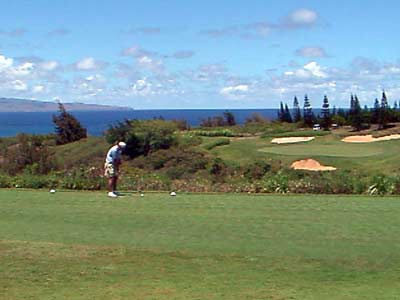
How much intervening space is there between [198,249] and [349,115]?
64.9m

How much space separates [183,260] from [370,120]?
61.6m

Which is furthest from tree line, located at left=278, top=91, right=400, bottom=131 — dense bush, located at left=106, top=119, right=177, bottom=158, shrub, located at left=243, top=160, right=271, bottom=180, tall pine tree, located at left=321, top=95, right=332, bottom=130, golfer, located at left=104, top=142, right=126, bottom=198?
golfer, located at left=104, top=142, right=126, bottom=198

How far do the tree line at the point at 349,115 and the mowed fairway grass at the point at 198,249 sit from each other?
52994 millimetres

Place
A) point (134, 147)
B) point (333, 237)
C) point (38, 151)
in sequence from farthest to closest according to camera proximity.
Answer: point (134, 147), point (38, 151), point (333, 237)

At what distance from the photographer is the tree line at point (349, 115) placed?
227ft

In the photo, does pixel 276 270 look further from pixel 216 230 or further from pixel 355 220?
pixel 355 220

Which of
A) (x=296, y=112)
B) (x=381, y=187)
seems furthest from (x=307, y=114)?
(x=381, y=187)

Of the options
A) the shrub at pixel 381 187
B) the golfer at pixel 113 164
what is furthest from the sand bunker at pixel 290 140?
the golfer at pixel 113 164

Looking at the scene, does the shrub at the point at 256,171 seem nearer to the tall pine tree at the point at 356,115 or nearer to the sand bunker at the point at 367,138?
the sand bunker at the point at 367,138

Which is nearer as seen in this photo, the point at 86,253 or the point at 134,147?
the point at 86,253

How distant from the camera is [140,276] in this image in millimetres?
9633

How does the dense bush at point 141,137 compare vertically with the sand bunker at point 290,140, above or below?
above

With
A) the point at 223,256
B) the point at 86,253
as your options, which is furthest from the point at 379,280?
the point at 86,253

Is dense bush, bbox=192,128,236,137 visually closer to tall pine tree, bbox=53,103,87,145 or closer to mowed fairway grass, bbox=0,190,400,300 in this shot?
tall pine tree, bbox=53,103,87,145
